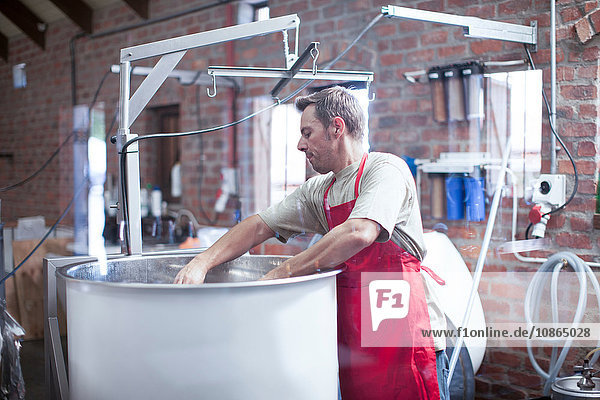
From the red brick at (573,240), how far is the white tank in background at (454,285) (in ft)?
1.01

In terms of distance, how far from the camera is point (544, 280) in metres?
2.09

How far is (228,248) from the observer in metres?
1.52

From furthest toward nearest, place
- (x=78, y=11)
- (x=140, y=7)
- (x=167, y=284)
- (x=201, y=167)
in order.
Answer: (x=201, y=167)
(x=140, y=7)
(x=78, y=11)
(x=167, y=284)

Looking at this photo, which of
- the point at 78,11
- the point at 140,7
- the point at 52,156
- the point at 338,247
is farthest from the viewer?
the point at 140,7

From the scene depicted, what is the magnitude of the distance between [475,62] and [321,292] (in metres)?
1.27

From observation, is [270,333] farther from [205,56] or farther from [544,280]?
[205,56]

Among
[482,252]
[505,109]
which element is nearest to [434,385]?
[482,252]

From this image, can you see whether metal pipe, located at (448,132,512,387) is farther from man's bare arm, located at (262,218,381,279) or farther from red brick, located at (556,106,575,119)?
man's bare arm, located at (262,218,381,279)

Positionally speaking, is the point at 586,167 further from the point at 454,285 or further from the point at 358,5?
the point at 358,5

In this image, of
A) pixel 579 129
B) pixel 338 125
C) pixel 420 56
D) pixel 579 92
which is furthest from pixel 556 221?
pixel 338 125

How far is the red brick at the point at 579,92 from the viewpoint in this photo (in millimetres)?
Result: 1966

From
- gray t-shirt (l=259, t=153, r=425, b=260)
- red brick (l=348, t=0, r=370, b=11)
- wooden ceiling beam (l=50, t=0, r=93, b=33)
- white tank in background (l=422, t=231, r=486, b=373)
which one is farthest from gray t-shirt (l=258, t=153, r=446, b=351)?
wooden ceiling beam (l=50, t=0, r=93, b=33)

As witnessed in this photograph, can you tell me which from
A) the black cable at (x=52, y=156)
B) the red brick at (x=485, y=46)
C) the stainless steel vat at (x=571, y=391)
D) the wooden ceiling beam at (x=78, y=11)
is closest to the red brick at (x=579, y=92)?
the red brick at (x=485, y=46)

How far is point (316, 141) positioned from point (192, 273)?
1.34ft
